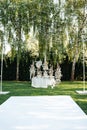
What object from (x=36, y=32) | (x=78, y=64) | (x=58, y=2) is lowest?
(x=78, y=64)

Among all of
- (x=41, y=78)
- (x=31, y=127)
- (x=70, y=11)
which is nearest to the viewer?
(x=31, y=127)

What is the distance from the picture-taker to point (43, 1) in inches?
838

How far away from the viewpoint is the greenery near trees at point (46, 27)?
21.2 m

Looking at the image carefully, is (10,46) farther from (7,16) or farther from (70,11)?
(70,11)

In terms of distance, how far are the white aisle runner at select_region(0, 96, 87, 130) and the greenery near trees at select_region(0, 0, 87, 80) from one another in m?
12.1

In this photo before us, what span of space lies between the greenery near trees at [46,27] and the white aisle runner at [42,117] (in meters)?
12.1

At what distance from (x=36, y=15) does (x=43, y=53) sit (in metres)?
2.29

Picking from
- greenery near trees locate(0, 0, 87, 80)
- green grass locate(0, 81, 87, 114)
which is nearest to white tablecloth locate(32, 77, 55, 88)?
green grass locate(0, 81, 87, 114)

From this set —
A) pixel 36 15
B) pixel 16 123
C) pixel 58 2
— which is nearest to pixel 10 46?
pixel 36 15

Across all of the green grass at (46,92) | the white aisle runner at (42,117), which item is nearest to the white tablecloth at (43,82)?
the green grass at (46,92)

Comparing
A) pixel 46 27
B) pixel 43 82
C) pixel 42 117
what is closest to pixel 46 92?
pixel 43 82

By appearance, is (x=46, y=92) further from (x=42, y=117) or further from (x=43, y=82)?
(x=42, y=117)

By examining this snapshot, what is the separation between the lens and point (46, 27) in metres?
21.6

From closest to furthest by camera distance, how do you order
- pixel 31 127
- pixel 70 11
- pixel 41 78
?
pixel 31 127, pixel 41 78, pixel 70 11
